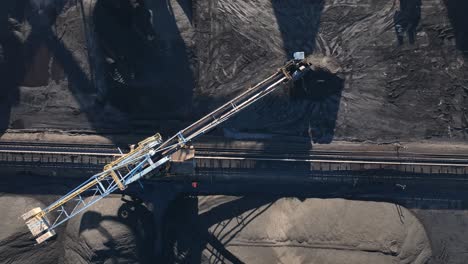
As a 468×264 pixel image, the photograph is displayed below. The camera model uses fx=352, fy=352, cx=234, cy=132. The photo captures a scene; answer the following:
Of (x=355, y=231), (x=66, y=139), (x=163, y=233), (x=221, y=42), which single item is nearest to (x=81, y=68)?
(x=66, y=139)

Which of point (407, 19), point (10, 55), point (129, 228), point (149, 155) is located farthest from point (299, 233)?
point (10, 55)

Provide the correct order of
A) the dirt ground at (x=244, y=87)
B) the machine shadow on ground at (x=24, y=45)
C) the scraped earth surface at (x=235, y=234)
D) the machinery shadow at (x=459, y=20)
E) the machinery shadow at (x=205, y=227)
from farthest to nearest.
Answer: the machine shadow on ground at (x=24, y=45) → the machinery shadow at (x=459, y=20) → the machinery shadow at (x=205, y=227) → the dirt ground at (x=244, y=87) → the scraped earth surface at (x=235, y=234)

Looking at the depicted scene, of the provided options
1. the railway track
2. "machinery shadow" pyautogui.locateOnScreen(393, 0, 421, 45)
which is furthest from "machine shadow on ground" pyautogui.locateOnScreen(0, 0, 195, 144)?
"machinery shadow" pyautogui.locateOnScreen(393, 0, 421, 45)

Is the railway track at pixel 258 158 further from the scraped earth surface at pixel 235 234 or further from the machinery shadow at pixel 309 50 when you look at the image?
the scraped earth surface at pixel 235 234

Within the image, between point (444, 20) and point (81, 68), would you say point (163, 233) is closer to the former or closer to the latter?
point (81, 68)

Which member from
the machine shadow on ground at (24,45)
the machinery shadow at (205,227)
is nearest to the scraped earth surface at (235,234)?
the machinery shadow at (205,227)
